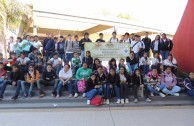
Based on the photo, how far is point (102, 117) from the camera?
22.2ft

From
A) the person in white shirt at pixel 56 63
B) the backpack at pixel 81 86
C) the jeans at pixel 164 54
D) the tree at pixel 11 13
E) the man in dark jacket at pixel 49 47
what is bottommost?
the backpack at pixel 81 86

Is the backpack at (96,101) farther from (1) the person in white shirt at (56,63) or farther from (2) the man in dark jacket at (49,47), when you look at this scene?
(2) the man in dark jacket at (49,47)

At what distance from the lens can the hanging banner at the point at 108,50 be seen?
1032cm

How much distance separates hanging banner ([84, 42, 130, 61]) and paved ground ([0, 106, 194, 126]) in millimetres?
3164

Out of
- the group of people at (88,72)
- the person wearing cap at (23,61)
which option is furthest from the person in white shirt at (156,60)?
the person wearing cap at (23,61)

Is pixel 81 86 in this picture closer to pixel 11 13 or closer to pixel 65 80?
pixel 65 80

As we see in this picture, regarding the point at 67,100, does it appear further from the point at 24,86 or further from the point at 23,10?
the point at 23,10

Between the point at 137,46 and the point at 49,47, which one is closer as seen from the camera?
the point at 137,46

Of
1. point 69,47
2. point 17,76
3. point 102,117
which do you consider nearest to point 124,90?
point 102,117

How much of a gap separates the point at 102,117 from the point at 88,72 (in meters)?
2.60

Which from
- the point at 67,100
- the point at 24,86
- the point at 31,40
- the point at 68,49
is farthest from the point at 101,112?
the point at 31,40

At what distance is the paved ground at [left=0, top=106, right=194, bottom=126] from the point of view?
6.29 meters

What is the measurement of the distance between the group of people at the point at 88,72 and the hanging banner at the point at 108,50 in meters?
0.31

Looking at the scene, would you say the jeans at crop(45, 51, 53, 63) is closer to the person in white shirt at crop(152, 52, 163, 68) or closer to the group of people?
the group of people
